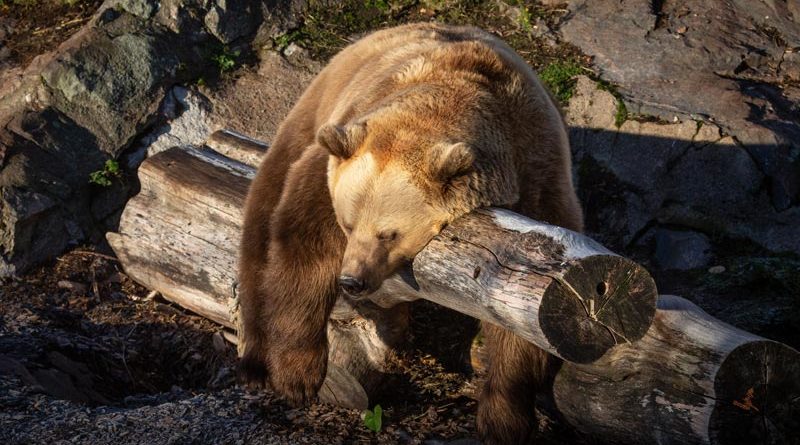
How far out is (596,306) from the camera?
3213 millimetres

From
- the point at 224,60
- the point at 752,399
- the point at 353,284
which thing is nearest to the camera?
the point at 752,399

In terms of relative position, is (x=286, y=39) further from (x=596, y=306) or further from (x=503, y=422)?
(x=596, y=306)

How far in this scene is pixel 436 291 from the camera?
3.69 metres

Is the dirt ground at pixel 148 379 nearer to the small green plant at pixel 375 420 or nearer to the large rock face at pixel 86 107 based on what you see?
the small green plant at pixel 375 420

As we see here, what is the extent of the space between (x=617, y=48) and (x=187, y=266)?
12.5 ft

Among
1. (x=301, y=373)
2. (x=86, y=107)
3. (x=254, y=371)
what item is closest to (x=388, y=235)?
(x=301, y=373)

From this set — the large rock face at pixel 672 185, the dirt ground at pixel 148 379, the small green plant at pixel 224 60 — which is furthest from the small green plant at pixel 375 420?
the small green plant at pixel 224 60

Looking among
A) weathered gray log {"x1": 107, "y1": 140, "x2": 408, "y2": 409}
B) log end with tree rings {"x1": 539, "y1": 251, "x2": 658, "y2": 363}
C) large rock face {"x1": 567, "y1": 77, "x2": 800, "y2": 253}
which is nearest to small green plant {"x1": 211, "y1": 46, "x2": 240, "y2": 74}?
weathered gray log {"x1": 107, "y1": 140, "x2": 408, "y2": 409}

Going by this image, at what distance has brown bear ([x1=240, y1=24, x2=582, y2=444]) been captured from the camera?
12.5ft

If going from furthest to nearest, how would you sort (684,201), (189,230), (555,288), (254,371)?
(684,201) → (189,230) → (254,371) → (555,288)

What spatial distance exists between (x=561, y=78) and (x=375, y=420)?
3.71m

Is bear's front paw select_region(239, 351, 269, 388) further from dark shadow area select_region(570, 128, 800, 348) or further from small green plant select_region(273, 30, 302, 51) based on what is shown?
small green plant select_region(273, 30, 302, 51)

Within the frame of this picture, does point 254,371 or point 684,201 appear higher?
point 684,201

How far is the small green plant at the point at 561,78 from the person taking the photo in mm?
6926
